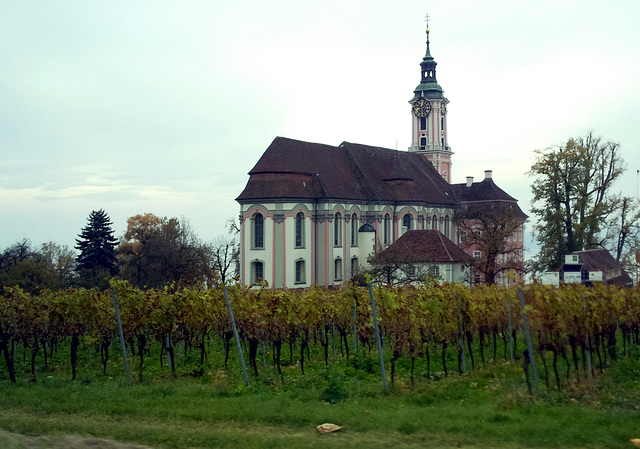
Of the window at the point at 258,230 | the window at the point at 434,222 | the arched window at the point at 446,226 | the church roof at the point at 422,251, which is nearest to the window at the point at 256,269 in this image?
the window at the point at 258,230

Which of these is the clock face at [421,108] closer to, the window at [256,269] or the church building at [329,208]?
the church building at [329,208]

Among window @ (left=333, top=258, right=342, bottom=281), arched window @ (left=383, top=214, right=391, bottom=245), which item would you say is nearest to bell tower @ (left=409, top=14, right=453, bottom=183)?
arched window @ (left=383, top=214, right=391, bottom=245)

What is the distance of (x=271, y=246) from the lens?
44844mm

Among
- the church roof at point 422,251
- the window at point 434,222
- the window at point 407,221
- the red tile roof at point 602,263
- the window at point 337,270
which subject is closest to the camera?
the red tile roof at point 602,263

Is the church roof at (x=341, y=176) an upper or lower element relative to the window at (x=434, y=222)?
upper

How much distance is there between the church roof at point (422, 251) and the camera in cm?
4393

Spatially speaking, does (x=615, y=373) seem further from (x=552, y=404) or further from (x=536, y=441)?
(x=536, y=441)

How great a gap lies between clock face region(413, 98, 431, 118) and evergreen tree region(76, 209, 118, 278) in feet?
101

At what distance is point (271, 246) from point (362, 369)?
1221 inches

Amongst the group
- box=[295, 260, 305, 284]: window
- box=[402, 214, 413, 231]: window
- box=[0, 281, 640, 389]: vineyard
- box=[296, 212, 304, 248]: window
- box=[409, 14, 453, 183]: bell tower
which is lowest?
box=[0, 281, 640, 389]: vineyard

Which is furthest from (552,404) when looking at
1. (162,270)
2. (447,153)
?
(447,153)

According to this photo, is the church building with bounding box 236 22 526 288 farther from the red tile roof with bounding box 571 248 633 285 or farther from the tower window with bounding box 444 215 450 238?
the red tile roof with bounding box 571 248 633 285

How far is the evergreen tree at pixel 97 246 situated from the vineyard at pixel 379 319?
113ft

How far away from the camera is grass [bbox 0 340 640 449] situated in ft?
28.7
